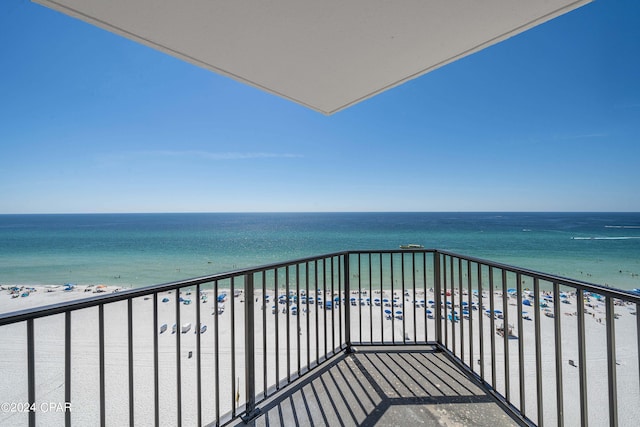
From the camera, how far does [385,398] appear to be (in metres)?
1.64

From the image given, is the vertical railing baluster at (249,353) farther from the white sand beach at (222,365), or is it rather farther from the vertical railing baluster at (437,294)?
the vertical railing baluster at (437,294)

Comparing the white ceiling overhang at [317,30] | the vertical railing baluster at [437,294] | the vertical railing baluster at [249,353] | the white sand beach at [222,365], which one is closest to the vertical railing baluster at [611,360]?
the white sand beach at [222,365]

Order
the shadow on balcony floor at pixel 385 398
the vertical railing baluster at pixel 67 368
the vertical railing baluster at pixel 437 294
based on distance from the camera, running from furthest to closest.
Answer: the vertical railing baluster at pixel 437 294, the shadow on balcony floor at pixel 385 398, the vertical railing baluster at pixel 67 368

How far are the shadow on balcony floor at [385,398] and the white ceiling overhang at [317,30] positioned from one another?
2.18m

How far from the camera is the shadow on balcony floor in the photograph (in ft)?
4.79

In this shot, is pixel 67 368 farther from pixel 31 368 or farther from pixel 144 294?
pixel 144 294

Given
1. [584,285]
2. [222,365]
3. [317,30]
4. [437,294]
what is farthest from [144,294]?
[222,365]

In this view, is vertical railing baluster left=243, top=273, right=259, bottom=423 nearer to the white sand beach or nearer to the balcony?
the balcony

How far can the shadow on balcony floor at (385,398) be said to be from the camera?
1460 millimetres

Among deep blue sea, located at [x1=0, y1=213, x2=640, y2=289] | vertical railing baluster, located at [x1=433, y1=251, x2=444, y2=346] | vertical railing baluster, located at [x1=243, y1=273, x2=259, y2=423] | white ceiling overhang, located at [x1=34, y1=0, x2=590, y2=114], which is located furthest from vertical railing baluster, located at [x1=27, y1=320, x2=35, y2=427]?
deep blue sea, located at [x1=0, y1=213, x2=640, y2=289]

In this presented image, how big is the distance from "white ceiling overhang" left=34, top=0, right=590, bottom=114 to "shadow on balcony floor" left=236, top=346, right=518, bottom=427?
2180 millimetres

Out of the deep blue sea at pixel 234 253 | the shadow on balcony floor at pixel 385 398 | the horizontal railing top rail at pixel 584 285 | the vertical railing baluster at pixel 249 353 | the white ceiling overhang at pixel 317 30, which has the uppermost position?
the white ceiling overhang at pixel 317 30

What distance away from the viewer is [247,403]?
1534 mm

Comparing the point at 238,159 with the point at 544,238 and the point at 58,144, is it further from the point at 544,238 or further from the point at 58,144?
the point at 544,238
